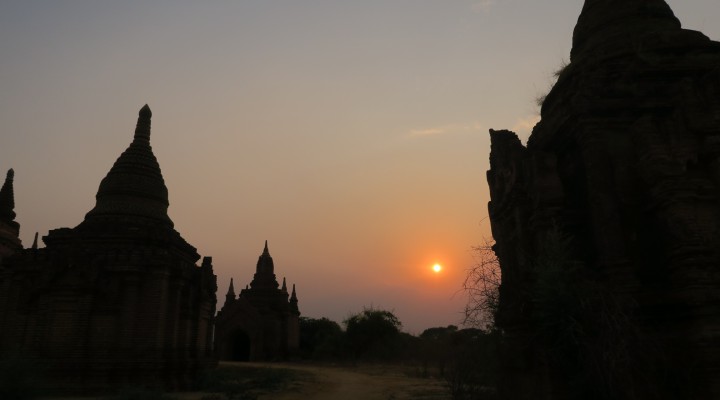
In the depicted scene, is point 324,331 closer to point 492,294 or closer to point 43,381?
point 43,381

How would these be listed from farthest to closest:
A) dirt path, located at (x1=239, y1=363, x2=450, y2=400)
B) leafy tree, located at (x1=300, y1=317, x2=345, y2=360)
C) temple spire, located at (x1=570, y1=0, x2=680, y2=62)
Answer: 1. leafy tree, located at (x1=300, y1=317, x2=345, y2=360)
2. dirt path, located at (x1=239, y1=363, x2=450, y2=400)
3. temple spire, located at (x1=570, y1=0, x2=680, y2=62)

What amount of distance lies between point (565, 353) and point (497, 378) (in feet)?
5.06

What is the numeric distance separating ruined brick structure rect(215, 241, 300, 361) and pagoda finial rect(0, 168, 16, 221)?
61.5ft

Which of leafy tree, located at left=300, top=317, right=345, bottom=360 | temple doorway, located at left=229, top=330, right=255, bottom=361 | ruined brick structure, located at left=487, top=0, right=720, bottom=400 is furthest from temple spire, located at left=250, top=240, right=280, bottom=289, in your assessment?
ruined brick structure, located at left=487, top=0, right=720, bottom=400

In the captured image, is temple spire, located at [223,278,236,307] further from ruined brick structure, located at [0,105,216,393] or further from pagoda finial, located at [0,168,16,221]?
ruined brick structure, located at [0,105,216,393]

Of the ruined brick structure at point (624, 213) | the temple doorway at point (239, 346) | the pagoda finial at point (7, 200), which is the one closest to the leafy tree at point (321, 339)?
the temple doorway at point (239, 346)

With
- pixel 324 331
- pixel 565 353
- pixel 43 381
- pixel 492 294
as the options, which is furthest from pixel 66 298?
pixel 324 331

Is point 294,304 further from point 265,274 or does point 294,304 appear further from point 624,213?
point 624,213

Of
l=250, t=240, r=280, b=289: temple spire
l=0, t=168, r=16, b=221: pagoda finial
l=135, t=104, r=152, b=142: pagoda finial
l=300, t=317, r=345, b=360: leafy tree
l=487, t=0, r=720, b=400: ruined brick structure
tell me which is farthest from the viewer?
l=300, t=317, r=345, b=360: leafy tree

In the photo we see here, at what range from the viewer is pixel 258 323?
4088 centimetres

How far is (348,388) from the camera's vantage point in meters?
20.3

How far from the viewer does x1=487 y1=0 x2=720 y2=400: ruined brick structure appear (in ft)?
21.0

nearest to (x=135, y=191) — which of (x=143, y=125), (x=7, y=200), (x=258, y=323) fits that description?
(x=143, y=125)

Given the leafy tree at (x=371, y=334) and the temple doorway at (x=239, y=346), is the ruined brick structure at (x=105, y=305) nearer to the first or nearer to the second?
the temple doorway at (x=239, y=346)
